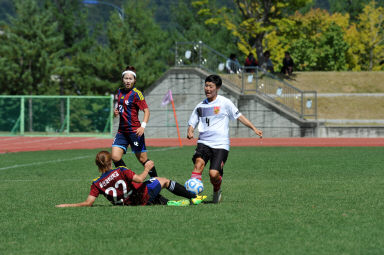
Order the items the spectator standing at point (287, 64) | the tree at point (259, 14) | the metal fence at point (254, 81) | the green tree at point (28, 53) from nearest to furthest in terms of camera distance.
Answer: the metal fence at point (254, 81), the spectator standing at point (287, 64), the tree at point (259, 14), the green tree at point (28, 53)

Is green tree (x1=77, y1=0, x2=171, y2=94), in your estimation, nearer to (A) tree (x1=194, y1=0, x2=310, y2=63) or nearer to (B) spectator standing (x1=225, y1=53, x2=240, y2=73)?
(A) tree (x1=194, y1=0, x2=310, y2=63)

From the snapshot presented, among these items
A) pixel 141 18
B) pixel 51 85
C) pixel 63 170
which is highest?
pixel 141 18

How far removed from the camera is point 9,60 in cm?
4400

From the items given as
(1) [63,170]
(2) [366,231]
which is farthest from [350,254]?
(1) [63,170]

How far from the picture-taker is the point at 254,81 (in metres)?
34.6

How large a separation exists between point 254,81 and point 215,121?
2494 cm

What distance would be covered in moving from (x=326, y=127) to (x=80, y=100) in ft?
43.1

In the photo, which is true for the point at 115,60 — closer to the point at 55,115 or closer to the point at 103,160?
the point at 55,115

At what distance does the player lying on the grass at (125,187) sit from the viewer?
8844 mm

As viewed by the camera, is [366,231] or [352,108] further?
[352,108]

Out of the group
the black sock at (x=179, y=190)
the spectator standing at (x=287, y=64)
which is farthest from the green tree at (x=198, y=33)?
the black sock at (x=179, y=190)

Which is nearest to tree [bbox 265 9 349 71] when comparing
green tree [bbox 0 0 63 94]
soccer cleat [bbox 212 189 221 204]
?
green tree [bbox 0 0 63 94]

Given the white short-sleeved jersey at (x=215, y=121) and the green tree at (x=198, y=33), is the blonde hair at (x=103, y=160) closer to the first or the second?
Answer: the white short-sleeved jersey at (x=215, y=121)

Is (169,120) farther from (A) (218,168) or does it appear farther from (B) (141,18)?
(A) (218,168)
